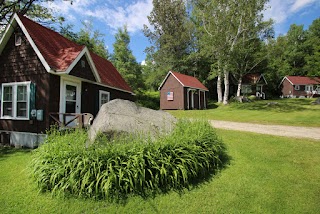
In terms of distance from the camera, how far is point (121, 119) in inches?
226

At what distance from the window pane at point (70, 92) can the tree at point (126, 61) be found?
2279 centimetres

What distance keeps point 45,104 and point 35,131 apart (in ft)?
4.66

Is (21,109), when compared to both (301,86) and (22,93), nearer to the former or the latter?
(22,93)

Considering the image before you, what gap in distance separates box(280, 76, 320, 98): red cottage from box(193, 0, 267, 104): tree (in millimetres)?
23388

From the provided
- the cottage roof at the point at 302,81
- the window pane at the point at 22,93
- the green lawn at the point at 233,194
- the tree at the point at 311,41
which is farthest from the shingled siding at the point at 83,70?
the tree at the point at 311,41

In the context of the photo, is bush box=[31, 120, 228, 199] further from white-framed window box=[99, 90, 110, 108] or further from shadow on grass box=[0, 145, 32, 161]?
white-framed window box=[99, 90, 110, 108]

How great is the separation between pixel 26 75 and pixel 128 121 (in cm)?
651

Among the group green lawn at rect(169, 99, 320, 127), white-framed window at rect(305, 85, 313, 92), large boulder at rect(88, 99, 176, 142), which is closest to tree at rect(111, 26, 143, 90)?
green lawn at rect(169, 99, 320, 127)

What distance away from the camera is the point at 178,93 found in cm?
2564

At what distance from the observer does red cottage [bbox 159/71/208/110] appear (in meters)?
25.3

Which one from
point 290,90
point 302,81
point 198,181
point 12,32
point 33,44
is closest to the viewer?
point 198,181

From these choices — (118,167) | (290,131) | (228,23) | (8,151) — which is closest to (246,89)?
(228,23)

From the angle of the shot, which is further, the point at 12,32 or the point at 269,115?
the point at 269,115

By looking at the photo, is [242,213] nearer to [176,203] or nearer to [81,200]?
[176,203]
